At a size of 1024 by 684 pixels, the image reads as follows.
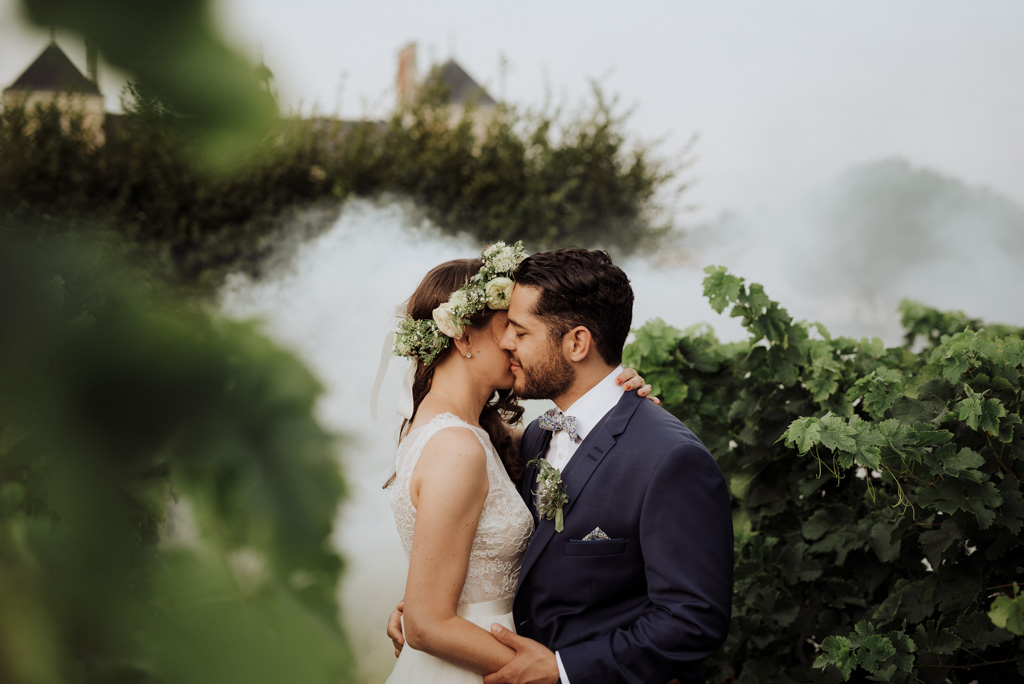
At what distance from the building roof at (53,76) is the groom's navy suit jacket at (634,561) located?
6.60 ft

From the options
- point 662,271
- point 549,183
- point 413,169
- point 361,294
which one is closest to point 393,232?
point 413,169

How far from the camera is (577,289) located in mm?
2480

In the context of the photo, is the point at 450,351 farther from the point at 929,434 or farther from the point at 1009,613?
the point at 1009,613

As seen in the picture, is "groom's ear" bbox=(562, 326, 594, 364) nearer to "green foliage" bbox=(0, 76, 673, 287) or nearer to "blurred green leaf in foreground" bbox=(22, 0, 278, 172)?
"blurred green leaf in foreground" bbox=(22, 0, 278, 172)

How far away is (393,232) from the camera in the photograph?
32.8 ft

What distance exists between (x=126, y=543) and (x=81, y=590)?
0.04 meters

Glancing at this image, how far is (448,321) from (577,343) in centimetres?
44

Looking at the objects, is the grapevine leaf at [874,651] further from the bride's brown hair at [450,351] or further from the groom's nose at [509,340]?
the groom's nose at [509,340]

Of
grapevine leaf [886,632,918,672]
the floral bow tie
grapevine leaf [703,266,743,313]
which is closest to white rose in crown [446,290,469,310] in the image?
the floral bow tie

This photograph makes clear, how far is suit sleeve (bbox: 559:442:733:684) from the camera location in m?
2.14

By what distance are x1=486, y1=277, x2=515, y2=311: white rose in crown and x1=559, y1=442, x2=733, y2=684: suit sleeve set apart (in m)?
0.73

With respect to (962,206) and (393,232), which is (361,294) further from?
(962,206)

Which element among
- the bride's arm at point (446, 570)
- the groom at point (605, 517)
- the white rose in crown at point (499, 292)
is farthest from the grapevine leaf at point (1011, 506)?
the white rose in crown at point (499, 292)

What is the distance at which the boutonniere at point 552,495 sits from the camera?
236cm
